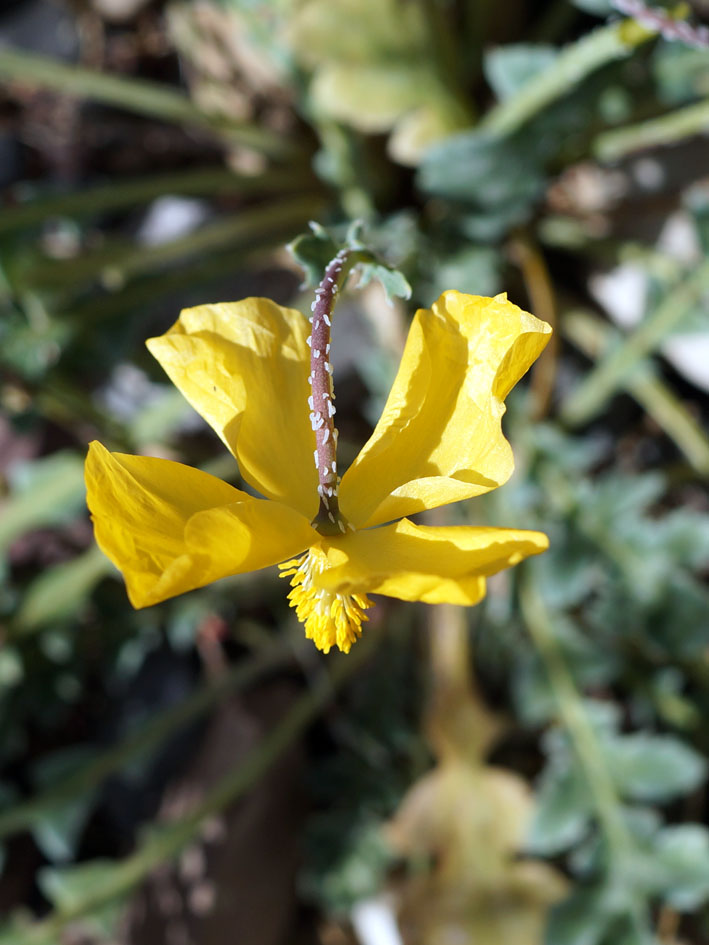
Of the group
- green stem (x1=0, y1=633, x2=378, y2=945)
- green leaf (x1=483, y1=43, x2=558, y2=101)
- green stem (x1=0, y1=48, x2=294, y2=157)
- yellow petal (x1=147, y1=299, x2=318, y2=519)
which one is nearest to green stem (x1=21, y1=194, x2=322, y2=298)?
green stem (x1=0, y1=48, x2=294, y2=157)

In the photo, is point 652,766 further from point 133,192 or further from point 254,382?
point 133,192

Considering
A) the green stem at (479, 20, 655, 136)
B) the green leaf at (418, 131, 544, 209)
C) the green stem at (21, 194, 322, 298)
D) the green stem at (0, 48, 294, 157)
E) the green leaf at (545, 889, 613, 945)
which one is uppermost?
the green stem at (0, 48, 294, 157)

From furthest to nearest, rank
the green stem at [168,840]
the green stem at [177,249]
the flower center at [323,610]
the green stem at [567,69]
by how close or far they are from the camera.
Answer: the green stem at [177,249] < the green stem at [168,840] < the green stem at [567,69] < the flower center at [323,610]

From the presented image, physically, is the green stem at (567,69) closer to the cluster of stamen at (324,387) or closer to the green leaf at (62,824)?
the cluster of stamen at (324,387)

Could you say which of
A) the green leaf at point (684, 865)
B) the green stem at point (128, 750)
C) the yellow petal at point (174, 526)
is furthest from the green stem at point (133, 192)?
the green leaf at point (684, 865)

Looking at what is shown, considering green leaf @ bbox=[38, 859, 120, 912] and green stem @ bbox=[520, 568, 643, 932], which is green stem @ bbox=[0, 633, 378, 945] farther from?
green stem @ bbox=[520, 568, 643, 932]

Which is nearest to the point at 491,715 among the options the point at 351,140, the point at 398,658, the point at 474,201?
the point at 398,658
